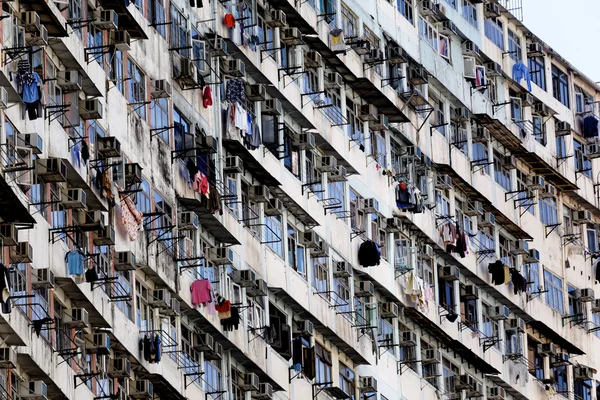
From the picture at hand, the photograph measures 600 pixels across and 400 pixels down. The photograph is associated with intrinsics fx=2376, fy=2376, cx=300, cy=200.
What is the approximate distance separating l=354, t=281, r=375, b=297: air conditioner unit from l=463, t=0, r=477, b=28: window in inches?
256

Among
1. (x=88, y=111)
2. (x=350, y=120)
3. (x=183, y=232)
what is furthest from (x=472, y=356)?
(x=88, y=111)

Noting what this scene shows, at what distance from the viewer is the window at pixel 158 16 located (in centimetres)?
3150

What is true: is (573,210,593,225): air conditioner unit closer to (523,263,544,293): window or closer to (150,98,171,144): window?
(523,263,544,293): window

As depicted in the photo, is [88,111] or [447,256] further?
[447,256]

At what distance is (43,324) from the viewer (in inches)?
1065

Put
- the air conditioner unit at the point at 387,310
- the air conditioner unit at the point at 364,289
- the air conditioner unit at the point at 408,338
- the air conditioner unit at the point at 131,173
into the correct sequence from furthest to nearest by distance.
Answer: the air conditioner unit at the point at 408,338
the air conditioner unit at the point at 387,310
the air conditioner unit at the point at 364,289
the air conditioner unit at the point at 131,173

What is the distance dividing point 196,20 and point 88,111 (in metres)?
4.62

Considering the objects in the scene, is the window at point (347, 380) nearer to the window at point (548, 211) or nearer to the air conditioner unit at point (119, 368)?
the air conditioner unit at point (119, 368)

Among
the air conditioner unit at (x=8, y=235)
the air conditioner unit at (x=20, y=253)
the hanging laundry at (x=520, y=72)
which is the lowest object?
the air conditioner unit at (x=20, y=253)

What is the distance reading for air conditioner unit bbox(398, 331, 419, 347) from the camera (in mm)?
37688

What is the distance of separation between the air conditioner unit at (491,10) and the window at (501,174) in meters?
2.45

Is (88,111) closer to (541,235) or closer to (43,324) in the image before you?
(43,324)

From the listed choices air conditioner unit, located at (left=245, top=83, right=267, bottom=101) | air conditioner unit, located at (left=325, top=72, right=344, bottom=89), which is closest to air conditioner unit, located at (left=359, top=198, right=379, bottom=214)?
air conditioner unit, located at (left=325, top=72, right=344, bottom=89)

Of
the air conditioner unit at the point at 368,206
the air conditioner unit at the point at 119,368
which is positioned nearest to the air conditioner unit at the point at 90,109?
the air conditioner unit at the point at 119,368
